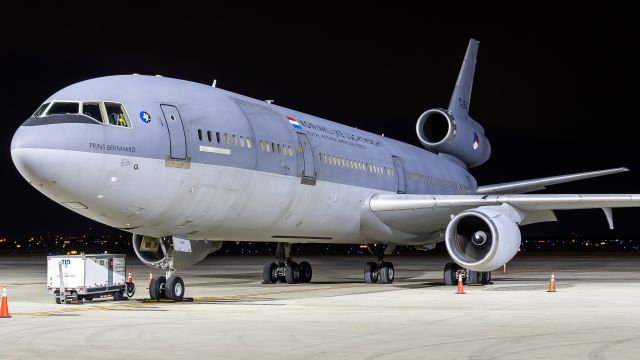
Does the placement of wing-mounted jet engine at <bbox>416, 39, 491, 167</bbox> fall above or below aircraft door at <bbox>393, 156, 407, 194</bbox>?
above

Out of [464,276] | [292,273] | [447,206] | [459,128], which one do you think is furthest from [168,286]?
[459,128]

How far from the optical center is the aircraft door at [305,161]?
2017 cm

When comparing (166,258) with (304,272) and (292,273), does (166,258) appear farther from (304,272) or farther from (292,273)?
(304,272)

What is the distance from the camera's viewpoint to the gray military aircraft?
15367mm

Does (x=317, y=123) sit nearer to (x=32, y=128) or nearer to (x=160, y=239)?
(x=160, y=239)

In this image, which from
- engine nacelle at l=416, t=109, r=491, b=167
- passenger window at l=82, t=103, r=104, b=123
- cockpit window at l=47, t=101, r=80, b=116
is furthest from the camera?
engine nacelle at l=416, t=109, r=491, b=167

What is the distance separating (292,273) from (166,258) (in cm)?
800

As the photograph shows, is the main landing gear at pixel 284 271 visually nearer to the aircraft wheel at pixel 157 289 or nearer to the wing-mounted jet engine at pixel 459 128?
the wing-mounted jet engine at pixel 459 128

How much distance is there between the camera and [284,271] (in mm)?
25297

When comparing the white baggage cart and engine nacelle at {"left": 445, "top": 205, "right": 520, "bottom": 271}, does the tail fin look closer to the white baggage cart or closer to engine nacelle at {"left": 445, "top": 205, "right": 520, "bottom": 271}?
engine nacelle at {"left": 445, "top": 205, "right": 520, "bottom": 271}

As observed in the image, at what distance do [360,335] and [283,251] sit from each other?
13692 mm

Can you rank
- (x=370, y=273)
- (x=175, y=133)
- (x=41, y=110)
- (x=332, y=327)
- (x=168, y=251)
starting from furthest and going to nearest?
(x=370, y=273), (x=168, y=251), (x=175, y=133), (x=41, y=110), (x=332, y=327)

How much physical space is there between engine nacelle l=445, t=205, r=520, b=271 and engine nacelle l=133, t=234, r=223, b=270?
569 centimetres

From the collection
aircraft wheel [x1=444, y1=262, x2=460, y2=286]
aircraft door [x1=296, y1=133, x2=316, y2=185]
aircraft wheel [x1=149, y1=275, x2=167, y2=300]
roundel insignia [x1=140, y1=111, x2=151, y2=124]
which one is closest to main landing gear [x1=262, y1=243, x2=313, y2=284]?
aircraft wheel [x1=444, y1=262, x2=460, y2=286]
